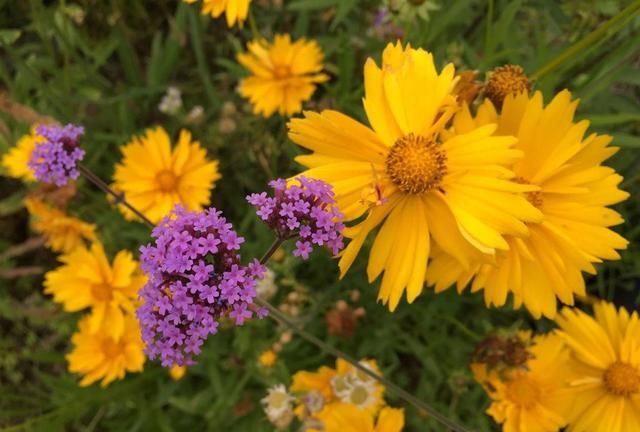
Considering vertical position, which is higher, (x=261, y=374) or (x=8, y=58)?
(x=8, y=58)

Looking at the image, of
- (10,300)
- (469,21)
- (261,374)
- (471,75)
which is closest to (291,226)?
(471,75)

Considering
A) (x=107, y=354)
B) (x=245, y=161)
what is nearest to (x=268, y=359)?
(x=107, y=354)

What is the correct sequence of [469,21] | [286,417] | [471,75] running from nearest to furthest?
[471,75] → [286,417] → [469,21]

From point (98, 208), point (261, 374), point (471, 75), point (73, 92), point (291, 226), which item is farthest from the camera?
point (73, 92)

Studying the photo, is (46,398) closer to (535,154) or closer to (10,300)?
(10,300)

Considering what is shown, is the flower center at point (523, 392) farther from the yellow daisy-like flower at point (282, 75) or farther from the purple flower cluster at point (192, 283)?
the yellow daisy-like flower at point (282, 75)

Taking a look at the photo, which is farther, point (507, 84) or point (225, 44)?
point (225, 44)

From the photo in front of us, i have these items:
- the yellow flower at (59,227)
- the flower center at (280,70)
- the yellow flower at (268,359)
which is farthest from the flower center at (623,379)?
the yellow flower at (59,227)
